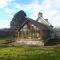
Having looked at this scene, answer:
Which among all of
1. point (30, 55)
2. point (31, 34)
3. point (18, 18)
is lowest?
point (30, 55)

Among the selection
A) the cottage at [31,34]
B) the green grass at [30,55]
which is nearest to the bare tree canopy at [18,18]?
the cottage at [31,34]

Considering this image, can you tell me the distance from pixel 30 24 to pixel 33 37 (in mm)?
3593

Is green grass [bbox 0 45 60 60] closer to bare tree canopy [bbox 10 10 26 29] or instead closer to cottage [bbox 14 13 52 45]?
cottage [bbox 14 13 52 45]

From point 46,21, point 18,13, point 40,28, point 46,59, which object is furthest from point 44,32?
point 18,13

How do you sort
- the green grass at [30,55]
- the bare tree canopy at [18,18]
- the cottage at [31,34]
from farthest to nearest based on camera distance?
the bare tree canopy at [18,18] → the cottage at [31,34] → the green grass at [30,55]

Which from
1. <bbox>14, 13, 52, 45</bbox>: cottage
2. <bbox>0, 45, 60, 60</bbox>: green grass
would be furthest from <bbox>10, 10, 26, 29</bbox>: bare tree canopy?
<bbox>0, 45, 60, 60</bbox>: green grass

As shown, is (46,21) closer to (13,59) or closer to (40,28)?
(40,28)

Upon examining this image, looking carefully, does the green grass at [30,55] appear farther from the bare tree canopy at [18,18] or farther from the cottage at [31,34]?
the bare tree canopy at [18,18]

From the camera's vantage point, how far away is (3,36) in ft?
304

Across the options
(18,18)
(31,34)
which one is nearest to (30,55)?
(31,34)

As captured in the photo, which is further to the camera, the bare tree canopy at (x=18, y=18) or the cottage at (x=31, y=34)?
the bare tree canopy at (x=18, y=18)

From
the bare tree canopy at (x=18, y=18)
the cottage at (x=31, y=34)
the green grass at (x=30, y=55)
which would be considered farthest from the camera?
the bare tree canopy at (x=18, y=18)

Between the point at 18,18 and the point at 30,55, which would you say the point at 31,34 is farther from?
the point at 18,18

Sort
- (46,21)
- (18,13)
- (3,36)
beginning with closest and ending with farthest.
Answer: (46,21) < (3,36) < (18,13)
